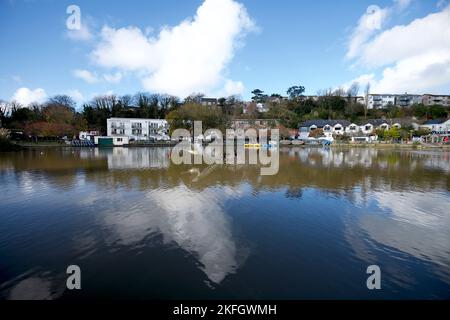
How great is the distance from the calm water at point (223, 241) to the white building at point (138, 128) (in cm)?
4674

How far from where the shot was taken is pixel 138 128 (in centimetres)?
5788

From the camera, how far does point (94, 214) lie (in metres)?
8.02

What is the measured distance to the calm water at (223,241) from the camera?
4.50m

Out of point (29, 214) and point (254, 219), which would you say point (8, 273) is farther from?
point (254, 219)

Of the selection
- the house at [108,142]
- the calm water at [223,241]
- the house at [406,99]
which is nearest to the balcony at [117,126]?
the house at [108,142]

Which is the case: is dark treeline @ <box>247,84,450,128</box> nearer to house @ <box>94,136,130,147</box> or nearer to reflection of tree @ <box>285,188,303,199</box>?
house @ <box>94,136,130,147</box>

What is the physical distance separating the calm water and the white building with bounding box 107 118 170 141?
46.7m

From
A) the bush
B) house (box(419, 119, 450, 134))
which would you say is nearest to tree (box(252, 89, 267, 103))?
house (box(419, 119, 450, 134))

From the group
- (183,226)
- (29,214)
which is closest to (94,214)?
(29,214)

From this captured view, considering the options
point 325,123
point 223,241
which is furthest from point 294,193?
point 325,123

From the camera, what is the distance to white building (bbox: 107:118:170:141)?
5544cm

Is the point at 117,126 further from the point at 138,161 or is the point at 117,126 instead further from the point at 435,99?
the point at 435,99

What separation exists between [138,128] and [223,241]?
5604cm
